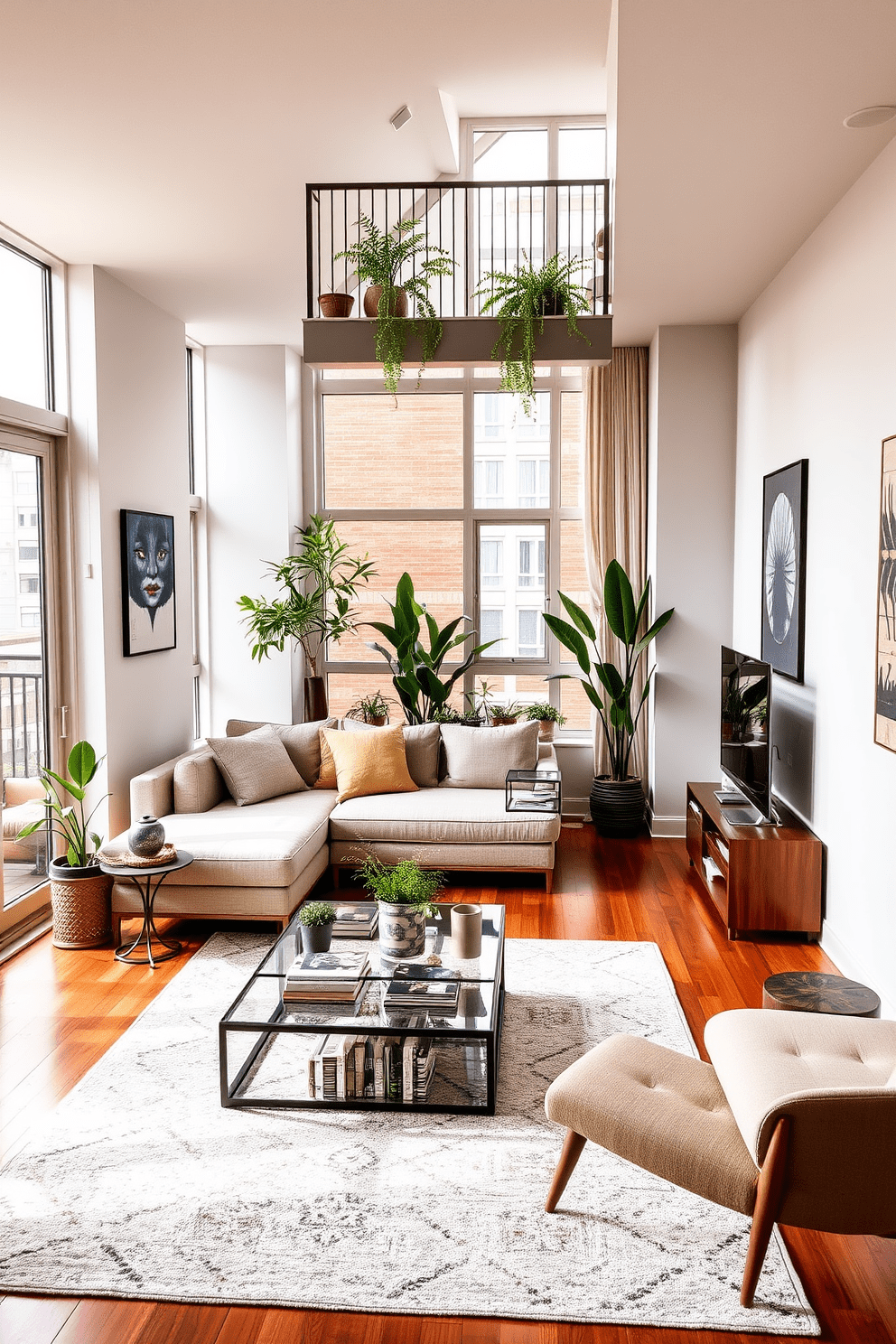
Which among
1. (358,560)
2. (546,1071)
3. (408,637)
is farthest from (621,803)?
(546,1071)

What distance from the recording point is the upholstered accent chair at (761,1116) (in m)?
1.95

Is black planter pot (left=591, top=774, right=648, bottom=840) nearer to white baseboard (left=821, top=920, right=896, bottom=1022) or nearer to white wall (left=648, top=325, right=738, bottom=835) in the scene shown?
white wall (left=648, top=325, right=738, bottom=835)

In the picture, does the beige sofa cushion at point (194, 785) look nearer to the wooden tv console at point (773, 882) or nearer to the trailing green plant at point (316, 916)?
the trailing green plant at point (316, 916)

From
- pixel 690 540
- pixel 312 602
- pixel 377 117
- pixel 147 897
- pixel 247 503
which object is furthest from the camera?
pixel 247 503

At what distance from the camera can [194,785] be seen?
5023mm

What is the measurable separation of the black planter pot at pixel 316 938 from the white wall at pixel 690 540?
3.28 m

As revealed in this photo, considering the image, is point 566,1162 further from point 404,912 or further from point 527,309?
point 527,309

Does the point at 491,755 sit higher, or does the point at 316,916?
the point at 491,755

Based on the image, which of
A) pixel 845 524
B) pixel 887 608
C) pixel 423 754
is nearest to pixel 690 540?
pixel 423 754

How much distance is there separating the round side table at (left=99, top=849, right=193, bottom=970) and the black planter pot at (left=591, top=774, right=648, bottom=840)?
9.22 ft

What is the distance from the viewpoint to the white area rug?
2160mm

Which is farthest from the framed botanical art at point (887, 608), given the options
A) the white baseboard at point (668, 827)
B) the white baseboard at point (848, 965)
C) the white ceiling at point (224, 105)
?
the white baseboard at point (668, 827)

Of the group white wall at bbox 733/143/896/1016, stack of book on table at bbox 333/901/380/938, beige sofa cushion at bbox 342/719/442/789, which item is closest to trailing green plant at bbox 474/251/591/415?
white wall at bbox 733/143/896/1016

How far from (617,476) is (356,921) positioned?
3.91m
